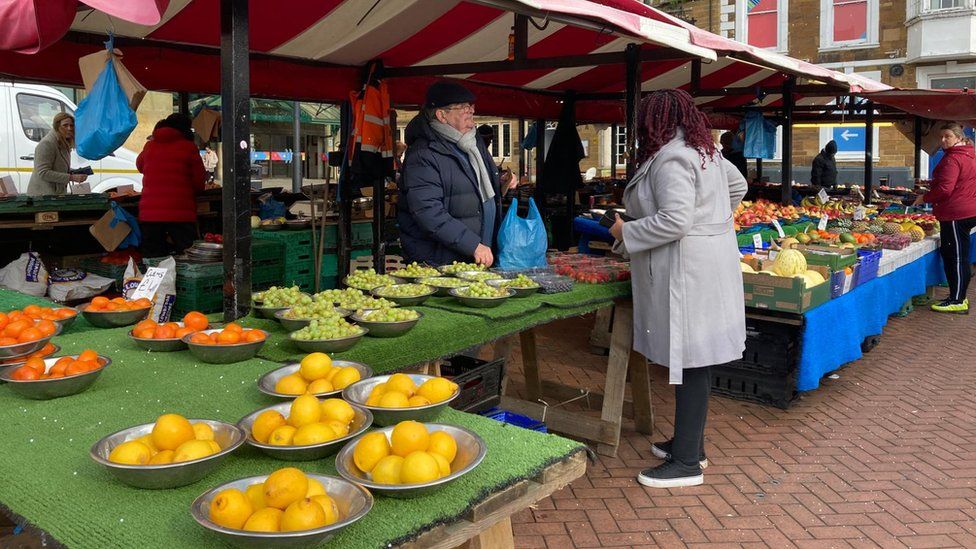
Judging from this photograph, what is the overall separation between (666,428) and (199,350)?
338 centimetres

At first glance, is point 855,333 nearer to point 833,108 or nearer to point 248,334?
point 248,334

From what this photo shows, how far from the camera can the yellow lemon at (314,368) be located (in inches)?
95.4

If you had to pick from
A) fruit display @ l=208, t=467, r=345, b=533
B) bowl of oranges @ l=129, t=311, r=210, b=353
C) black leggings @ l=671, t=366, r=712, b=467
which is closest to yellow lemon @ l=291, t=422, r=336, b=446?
fruit display @ l=208, t=467, r=345, b=533

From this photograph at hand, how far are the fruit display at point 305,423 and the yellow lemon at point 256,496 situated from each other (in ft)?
0.81

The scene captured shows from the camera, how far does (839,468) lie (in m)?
4.53

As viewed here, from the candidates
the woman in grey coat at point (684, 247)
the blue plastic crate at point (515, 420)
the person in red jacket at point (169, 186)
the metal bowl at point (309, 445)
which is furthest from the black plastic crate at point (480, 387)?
the person in red jacket at point (169, 186)

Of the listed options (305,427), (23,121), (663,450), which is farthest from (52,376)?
(23,121)

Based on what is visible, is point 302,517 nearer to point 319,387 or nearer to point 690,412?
point 319,387

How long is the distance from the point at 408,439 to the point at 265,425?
1.36ft

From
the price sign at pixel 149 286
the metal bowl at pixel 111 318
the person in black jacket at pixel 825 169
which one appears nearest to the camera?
the metal bowl at pixel 111 318

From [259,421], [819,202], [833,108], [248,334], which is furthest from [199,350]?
[833,108]

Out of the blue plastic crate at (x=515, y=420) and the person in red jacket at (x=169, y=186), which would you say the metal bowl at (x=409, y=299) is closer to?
the blue plastic crate at (x=515, y=420)

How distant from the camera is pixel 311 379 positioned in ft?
7.96

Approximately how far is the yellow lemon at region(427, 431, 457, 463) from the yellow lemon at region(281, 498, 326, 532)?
1.32 feet
